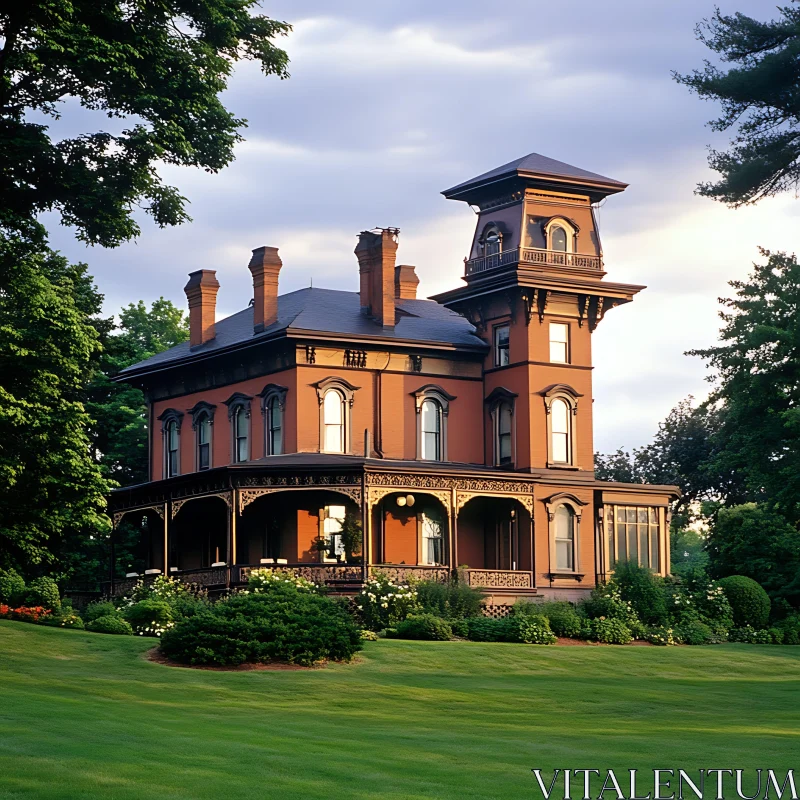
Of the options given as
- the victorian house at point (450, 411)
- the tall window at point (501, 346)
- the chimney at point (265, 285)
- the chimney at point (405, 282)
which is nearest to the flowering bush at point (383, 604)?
the victorian house at point (450, 411)

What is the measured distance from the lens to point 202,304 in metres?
57.6

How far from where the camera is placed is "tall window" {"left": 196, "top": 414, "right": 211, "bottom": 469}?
55844mm

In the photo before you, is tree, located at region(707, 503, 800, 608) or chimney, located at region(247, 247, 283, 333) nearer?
tree, located at region(707, 503, 800, 608)

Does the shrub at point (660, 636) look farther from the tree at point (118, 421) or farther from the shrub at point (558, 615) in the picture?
the tree at point (118, 421)

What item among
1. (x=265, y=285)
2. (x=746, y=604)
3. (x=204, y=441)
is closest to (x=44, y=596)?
(x=204, y=441)

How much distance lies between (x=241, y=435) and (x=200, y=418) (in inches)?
117

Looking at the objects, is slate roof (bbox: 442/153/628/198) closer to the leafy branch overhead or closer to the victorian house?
the victorian house

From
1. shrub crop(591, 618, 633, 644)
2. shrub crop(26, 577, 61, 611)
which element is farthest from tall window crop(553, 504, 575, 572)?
shrub crop(26, 577, 61, 611)

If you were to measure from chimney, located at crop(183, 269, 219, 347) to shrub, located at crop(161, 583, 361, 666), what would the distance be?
22517 millimetres

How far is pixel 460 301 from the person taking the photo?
5441cm

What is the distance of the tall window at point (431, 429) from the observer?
5306 cm

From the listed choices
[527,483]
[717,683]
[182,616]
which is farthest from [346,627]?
[527,483]

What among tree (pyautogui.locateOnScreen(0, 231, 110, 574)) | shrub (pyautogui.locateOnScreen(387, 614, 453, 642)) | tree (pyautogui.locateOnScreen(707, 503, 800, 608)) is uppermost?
tree (pyautogui.locateOnScreen(0, 231, 110, 574))

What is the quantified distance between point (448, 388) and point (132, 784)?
35910mm
